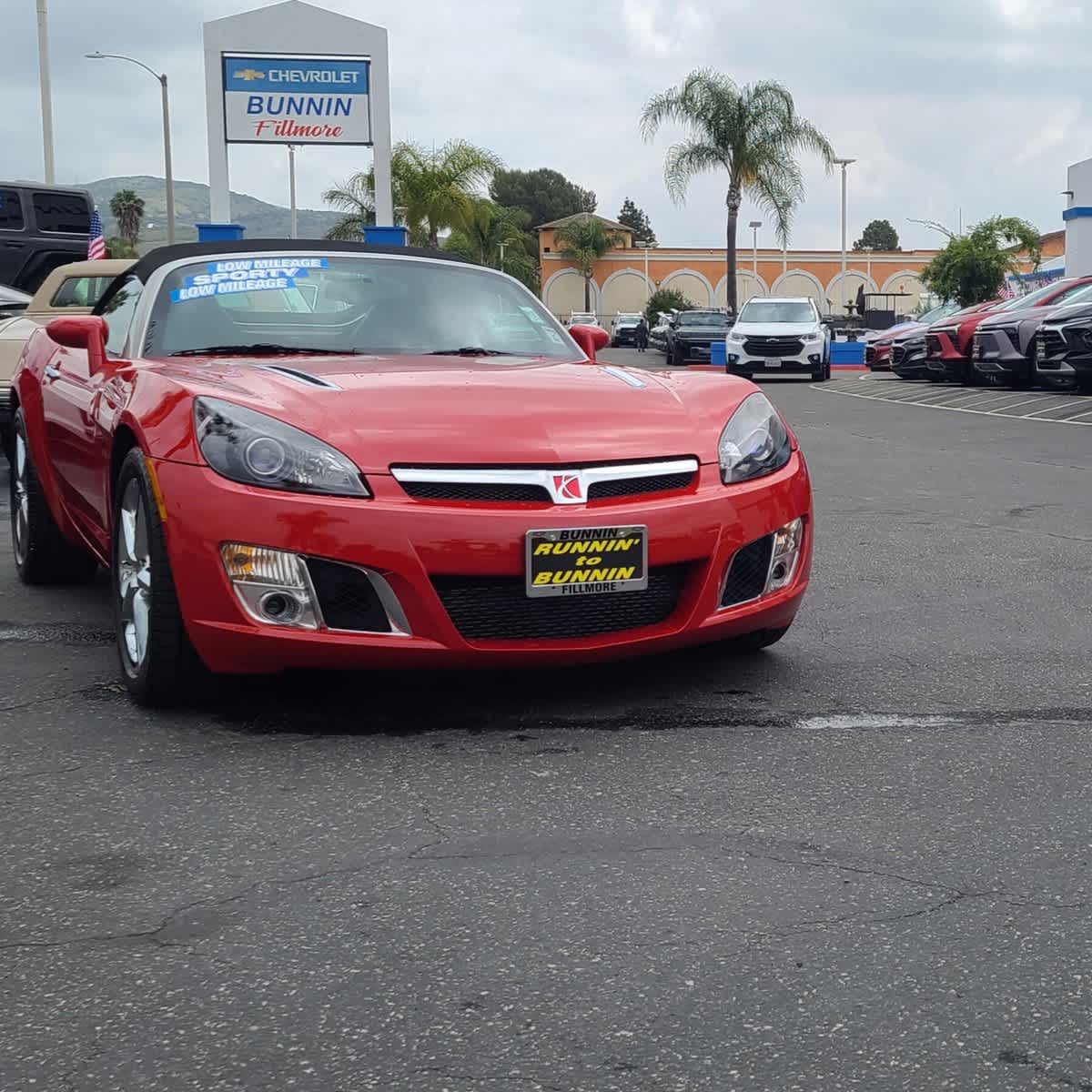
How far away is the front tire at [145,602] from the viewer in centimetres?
407

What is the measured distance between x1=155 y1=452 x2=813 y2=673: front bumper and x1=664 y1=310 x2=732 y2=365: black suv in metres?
34.0

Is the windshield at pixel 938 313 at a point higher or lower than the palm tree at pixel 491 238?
lower

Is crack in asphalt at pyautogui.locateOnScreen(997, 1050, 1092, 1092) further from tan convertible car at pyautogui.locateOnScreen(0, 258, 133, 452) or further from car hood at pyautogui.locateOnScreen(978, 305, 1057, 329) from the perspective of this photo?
car hood at pyautogui.locateOnScreen(978, 305, 1057, 329)

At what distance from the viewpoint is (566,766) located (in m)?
3.74

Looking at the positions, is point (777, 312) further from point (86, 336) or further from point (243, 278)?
point (86, 336)

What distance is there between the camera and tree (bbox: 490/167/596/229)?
12462cm

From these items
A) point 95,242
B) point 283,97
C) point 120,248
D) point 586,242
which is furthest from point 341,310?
point 120,248

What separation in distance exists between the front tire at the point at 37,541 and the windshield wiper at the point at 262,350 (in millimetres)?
1373

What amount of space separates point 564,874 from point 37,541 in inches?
154

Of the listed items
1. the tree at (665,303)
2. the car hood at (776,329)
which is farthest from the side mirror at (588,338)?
the tree at (665,303)

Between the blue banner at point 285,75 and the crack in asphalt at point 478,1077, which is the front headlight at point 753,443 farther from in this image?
the blue banner at point 285,75

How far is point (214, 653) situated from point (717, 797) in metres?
1.34

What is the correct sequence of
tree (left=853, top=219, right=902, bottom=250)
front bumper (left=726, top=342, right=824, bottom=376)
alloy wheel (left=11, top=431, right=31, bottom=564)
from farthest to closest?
tree (left=853, top=219, right=902, bottom=250) < front bumper (left=726, top=342, right=824, bottom=376) < alloy wheel (left=11, top=431, right=31, bottom=564)

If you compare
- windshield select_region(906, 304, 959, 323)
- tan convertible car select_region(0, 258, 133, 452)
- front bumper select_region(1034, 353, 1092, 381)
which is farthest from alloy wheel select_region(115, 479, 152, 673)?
windshield select_region(906, 304, 959, 323)
